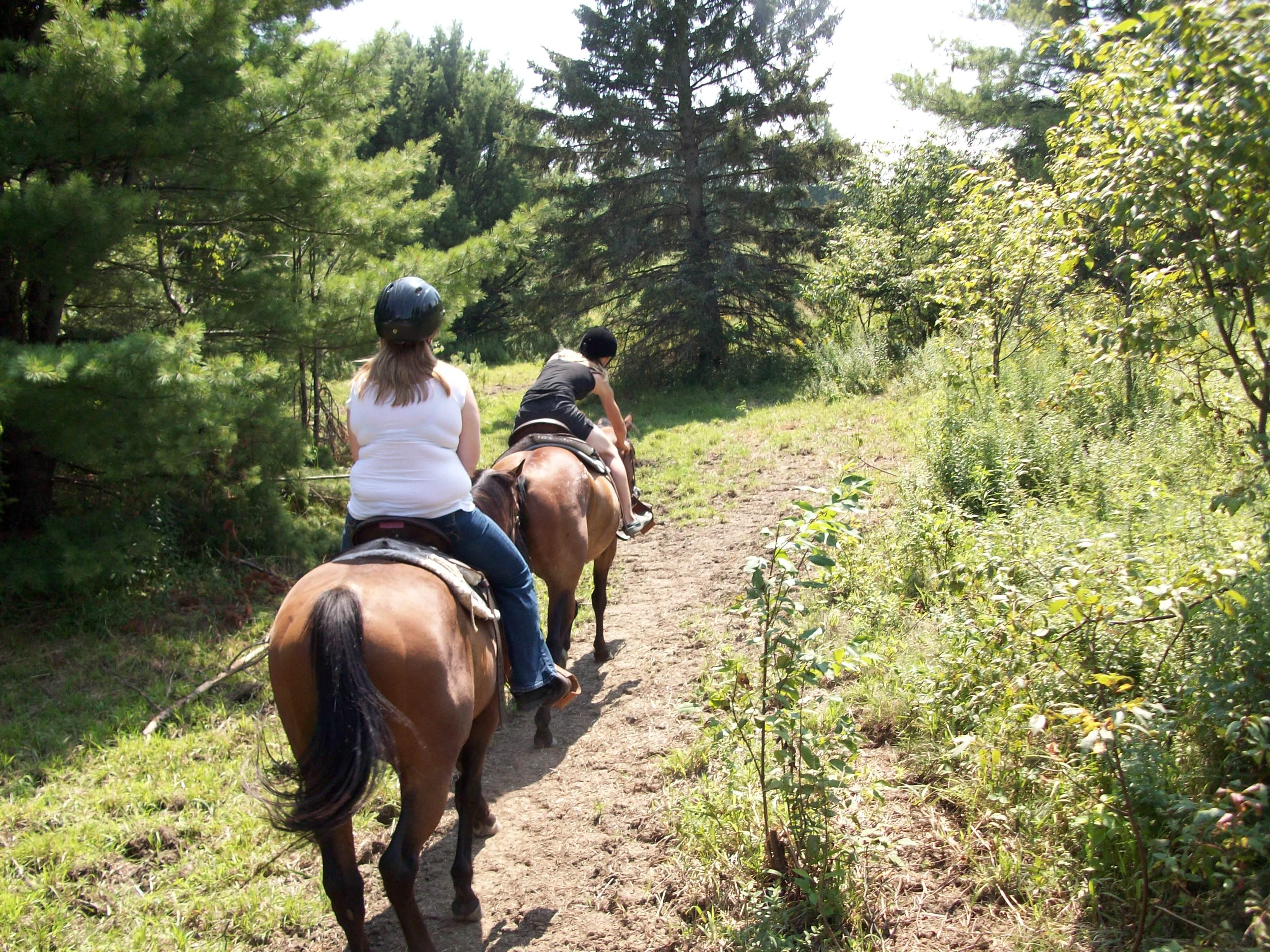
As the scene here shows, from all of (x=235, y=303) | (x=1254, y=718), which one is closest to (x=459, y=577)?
(x=1254, y=718)

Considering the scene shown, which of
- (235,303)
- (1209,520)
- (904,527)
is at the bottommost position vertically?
(904,527)

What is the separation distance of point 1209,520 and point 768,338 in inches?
542

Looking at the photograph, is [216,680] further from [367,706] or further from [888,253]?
[888,253]

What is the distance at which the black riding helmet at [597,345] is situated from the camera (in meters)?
6.69

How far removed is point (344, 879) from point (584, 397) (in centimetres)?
407

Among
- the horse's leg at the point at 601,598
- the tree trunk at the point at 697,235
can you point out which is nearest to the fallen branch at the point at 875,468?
the horse's leg at the point at 601,598

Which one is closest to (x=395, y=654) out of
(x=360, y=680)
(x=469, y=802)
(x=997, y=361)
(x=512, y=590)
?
(x=360, y=680)

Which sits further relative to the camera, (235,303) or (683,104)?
(683,104)

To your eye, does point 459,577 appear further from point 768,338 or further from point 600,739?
point 768,338

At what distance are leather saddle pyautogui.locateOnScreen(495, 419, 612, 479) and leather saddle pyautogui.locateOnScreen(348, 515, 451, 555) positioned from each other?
2.10 metres

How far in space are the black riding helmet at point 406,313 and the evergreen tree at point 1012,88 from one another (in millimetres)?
16353

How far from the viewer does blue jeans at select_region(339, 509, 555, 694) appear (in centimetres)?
370

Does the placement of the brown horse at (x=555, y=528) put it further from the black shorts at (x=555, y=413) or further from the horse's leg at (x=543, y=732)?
the black shorts at (x=555, y=413)

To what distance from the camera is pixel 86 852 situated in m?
3.82
